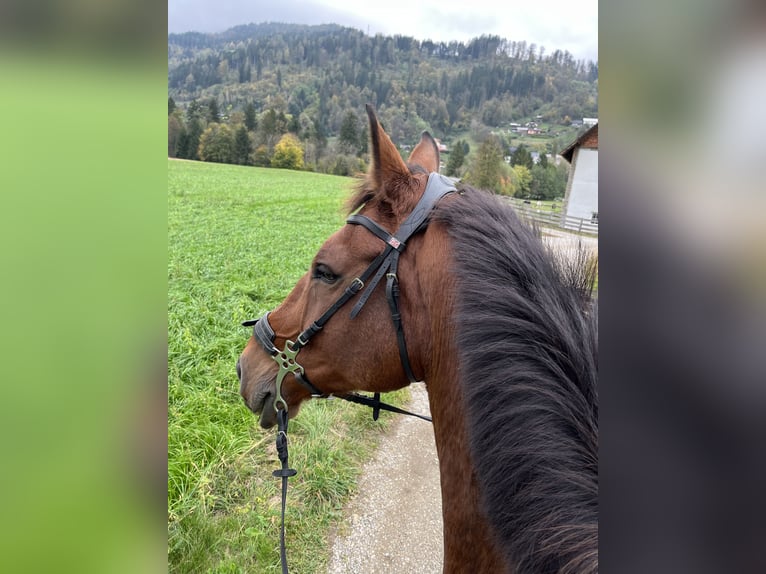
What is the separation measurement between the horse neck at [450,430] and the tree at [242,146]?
48.8 m

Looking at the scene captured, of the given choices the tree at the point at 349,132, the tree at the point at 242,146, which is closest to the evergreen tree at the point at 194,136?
the tree at the point at 242,146

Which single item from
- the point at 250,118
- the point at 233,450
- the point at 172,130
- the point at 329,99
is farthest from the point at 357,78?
the point at 172,130

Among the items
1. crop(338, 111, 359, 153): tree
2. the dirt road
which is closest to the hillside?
crop(338, 111, 359, 153): tree

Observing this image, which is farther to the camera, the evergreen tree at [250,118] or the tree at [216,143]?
the evergreen tree at [250,118]

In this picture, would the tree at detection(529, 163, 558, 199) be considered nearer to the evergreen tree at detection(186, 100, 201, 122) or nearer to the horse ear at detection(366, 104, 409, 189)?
the horse ear at detection(366, 104, 409, 189)

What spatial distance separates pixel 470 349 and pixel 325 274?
0.84 metres

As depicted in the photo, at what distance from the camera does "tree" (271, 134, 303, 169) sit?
48.1 meters

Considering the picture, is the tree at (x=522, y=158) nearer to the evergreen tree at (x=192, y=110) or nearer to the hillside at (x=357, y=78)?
the hillside at (x=357, y=78)

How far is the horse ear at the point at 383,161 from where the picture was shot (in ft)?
6.93
